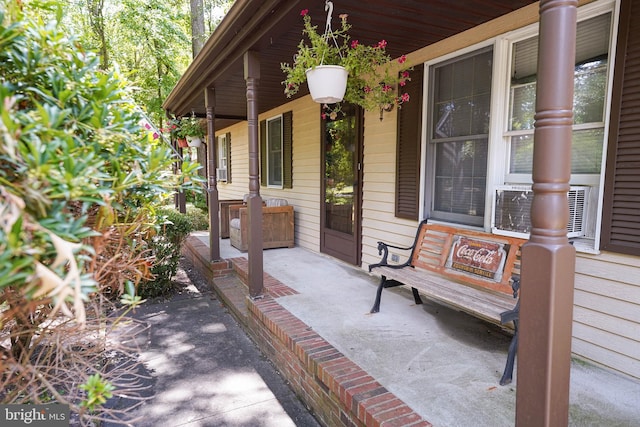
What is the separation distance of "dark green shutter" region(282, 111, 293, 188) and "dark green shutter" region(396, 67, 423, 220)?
9.41 feet

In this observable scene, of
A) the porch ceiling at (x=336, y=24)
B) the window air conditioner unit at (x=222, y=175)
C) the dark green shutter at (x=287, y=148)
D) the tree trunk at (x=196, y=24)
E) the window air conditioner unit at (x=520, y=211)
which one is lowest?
the window air conditioner unit at (x=520, y=211)

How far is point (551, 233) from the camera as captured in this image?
4.04ft

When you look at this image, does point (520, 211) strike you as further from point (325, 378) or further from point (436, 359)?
point (325, 378)

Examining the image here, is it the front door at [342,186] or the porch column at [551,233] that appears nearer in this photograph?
the porch column at [551,233]

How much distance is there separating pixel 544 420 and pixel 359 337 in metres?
1.56

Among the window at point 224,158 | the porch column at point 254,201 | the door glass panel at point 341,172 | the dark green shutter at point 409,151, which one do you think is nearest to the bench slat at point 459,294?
the dark green shutter at point 409,151

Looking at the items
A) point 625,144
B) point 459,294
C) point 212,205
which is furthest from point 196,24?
point 625,144

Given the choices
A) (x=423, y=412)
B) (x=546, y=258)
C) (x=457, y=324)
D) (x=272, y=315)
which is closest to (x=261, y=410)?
(x=272, y=315)

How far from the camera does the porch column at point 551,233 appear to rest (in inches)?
47.4

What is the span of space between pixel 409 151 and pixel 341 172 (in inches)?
54.2

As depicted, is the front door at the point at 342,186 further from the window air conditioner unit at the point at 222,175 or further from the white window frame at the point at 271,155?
the window air conditioner unit at the point at 222,175

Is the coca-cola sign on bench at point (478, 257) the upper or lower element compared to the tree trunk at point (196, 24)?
lower

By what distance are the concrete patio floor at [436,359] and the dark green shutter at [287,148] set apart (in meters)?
2.89

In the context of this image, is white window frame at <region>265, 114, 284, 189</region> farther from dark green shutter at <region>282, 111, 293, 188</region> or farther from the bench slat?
the bench slat
